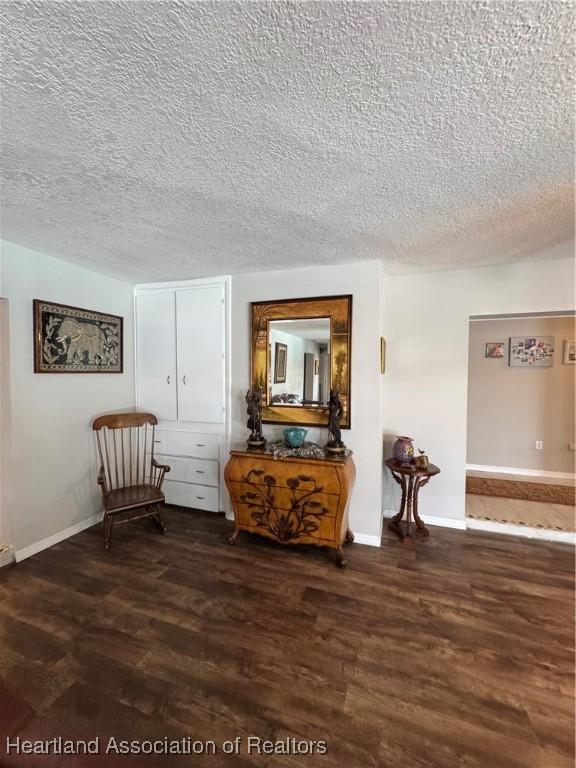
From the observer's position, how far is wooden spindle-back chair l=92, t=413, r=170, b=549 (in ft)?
8.84

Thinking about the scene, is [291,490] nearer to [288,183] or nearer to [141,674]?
[141,674]

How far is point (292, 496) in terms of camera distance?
2.49m

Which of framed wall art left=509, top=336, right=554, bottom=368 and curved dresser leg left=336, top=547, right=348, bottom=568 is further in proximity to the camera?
framed wall art left=509, top=336, right=554, bottom=368

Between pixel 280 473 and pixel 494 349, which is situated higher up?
pixel 494 349

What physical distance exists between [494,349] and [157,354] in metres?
4.64

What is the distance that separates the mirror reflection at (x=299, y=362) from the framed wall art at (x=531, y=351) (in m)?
3.37

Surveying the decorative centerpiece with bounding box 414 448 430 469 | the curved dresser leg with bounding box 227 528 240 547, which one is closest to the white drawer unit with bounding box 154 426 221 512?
the curved dresser leg with bounding box 227 528 240 547

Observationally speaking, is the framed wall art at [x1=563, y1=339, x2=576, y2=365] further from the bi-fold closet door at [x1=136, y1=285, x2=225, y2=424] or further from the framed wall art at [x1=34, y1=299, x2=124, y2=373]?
the framed wall art at [x1=34, y1=299, x2=124, y2=373]

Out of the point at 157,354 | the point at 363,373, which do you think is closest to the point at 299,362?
the point at 363,373

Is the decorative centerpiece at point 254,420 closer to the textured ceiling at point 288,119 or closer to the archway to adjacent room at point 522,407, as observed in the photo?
the textured ceiling at point 288,119

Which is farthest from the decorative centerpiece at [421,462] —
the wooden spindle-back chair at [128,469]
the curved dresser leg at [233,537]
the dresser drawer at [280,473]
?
the wooden spindle-back chair at [128,469]

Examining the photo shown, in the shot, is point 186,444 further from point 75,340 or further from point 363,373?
point 363,373

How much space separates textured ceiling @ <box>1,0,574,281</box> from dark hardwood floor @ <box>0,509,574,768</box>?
7.86 feet

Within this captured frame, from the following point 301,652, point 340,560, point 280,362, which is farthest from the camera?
point 280,362
